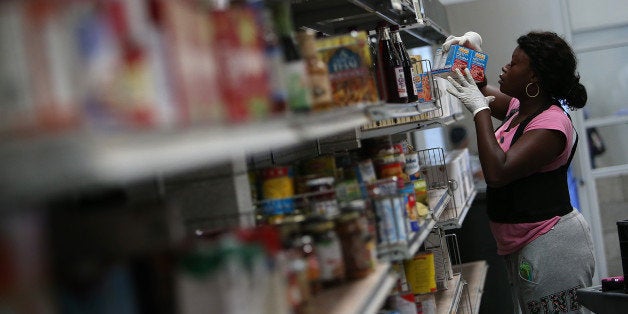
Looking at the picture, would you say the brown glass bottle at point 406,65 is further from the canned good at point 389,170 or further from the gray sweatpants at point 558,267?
the gray sweatpants at point 558,267

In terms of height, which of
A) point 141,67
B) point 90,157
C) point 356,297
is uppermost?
point 141,67

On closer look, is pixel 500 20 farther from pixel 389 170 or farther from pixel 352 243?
pixel 352 243

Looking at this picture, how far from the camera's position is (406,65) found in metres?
4.05

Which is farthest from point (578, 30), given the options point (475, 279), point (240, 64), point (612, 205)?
point (240, 64)

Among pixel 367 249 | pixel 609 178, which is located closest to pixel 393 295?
pixel 367 249

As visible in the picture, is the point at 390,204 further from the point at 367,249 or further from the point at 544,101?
the point at 544,101

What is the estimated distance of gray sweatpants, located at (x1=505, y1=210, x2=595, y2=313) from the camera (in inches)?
174

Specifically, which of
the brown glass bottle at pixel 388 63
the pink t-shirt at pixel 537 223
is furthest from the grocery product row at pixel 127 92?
the pink t-shirt at pixel 537 223

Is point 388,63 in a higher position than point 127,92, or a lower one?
higher

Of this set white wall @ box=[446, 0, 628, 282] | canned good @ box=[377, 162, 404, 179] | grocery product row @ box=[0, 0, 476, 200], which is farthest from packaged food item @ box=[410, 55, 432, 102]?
white wall @ box=[446, 0, 628, 282]

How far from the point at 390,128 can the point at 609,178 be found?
4.57 m

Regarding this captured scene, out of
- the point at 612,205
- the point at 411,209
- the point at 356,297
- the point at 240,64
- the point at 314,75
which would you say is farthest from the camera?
the point at 612,205

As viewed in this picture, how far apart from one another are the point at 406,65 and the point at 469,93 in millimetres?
619

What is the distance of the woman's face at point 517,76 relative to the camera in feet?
15.4
